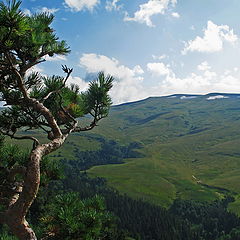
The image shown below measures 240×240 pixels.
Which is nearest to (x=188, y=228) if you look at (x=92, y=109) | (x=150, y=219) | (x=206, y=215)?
(x=150, y=219)

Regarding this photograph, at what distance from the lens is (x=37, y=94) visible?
24.8ft

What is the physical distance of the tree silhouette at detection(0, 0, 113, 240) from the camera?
531 centimetres

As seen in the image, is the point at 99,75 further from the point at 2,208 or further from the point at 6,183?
the point at 2,208

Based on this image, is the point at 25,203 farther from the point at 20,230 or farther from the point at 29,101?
the point at 29,101

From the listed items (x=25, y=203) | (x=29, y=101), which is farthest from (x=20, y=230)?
(x=29, y=101)

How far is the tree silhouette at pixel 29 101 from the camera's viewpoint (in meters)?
5.31

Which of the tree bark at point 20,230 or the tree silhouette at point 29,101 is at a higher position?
the tree silhouette at point 29,101

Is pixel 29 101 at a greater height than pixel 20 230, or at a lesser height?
greater

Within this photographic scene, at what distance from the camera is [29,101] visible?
635 cm

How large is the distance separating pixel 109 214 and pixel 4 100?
159 inches

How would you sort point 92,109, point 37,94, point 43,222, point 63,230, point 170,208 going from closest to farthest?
1. point 63,230
2. point 43,222
3. point 37,94
4. point 92,109
5. point 170,208

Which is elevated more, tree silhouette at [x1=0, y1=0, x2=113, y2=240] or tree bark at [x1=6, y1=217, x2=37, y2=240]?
tree silhouette at [x1=0, y1=0, x2=113, y2=240]

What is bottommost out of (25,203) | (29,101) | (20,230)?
(20,230)

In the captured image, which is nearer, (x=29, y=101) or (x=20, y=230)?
(x=20, y=230)
